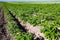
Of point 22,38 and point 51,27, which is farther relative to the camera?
point 51,27

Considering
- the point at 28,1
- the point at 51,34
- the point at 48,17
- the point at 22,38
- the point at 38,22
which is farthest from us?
the point at 28,1

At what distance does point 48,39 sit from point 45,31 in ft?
4.82

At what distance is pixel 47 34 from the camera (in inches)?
464

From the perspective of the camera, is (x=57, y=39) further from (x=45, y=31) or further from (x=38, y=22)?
(x=38, y=22)

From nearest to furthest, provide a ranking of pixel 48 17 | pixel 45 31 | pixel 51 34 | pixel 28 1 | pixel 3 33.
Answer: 1. pixel 51 34
2. pixel 45 31
3. pixel 3 33
4. pixel 48 17
5. pixel 28 1

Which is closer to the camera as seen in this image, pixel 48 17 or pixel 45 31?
pixel 45 31

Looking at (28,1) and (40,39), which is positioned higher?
(40,39)

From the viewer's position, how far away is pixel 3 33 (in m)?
14.4

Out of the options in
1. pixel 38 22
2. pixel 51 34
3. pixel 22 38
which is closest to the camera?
pixel 22 38

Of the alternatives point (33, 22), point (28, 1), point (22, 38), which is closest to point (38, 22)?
point (33, 22)

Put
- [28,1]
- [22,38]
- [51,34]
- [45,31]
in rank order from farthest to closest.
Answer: [28,1], [45,31], [51,34], [22,38]

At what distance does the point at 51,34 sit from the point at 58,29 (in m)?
0.69

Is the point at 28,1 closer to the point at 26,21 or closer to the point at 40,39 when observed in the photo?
the point at 26,21

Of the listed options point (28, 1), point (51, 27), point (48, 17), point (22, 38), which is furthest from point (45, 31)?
point (28, 1)
